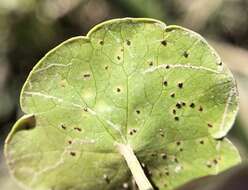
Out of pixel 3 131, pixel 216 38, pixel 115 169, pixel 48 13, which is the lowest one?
pixel 3 131

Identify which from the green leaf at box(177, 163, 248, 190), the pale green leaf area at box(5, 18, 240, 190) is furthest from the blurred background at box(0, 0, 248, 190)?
the pale green leaf area at box(5, 18, 240, 190)

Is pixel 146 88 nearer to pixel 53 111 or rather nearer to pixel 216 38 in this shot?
pixel 53 111

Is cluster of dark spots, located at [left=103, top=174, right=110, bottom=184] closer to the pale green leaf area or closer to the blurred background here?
the pale green leaf area

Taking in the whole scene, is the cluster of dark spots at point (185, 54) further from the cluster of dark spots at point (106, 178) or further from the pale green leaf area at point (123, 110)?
the cluster of dark spots at point (106, 178)

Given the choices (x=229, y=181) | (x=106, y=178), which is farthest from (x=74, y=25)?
(x=106, y=178)

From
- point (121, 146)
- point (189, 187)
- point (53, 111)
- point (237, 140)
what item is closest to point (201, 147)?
point (121, 146)

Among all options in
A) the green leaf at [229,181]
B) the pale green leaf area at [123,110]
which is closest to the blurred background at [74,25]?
the green leaf at [229,181]
